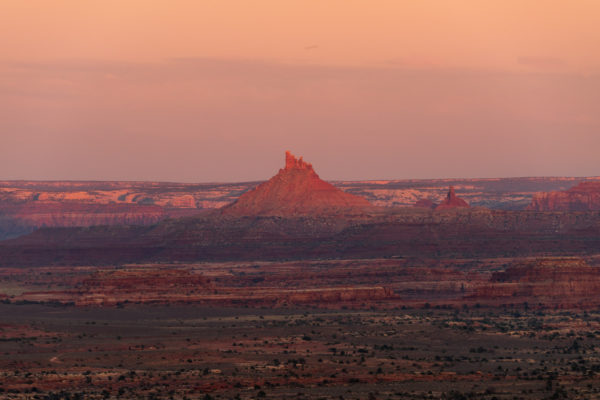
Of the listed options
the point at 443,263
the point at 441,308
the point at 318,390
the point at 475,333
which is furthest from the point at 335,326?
the point at 443,263

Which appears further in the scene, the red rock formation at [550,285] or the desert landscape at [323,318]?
the red rock formation at [550,285]

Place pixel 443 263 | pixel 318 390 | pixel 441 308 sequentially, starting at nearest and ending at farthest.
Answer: pixel 318 390, pixel 441 308, pixel 443 263

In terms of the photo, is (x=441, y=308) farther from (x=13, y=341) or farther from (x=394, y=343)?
(x=13, y=341)

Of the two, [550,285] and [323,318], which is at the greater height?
[550,285]

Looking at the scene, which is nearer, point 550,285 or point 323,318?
point 323,318

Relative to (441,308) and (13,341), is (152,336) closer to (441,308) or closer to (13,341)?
(13,341)

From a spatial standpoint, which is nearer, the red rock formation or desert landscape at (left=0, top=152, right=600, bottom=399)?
desert landscape at (left=0, top=152, right=600, bottom=399)

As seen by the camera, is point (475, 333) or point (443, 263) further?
point (443, 263)

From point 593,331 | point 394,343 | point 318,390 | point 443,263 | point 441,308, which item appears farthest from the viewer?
point 443,263

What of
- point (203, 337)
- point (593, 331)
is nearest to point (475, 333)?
point (593, 331)
